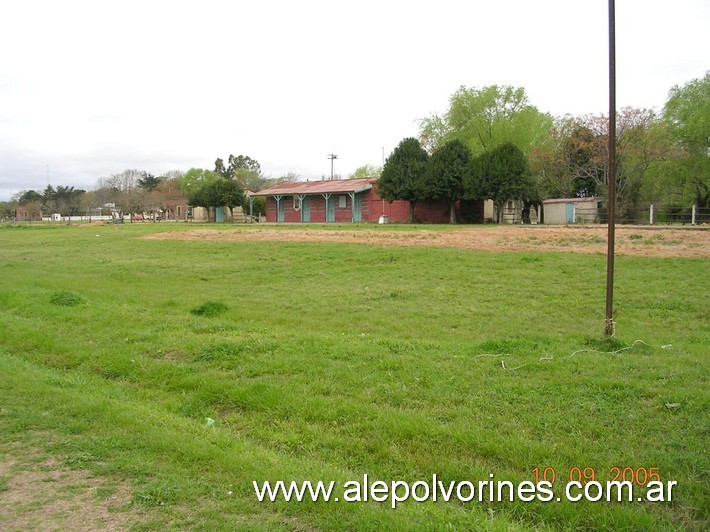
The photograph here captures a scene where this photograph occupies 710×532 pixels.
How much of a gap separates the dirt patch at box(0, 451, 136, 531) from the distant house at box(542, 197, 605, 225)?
139ft

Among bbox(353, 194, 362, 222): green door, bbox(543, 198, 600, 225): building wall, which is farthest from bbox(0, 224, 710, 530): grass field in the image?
bbox(353, 194, 362, 222): green door

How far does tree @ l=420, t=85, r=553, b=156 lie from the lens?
168 feet

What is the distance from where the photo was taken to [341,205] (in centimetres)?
5319

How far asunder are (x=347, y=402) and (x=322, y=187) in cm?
5126

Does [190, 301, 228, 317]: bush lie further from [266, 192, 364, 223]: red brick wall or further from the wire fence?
[266, 192, 364, 223]: red brick wall

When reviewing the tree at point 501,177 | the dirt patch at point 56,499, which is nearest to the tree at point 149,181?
the tree at point 501,177

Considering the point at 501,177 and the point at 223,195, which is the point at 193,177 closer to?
the point at 223,195

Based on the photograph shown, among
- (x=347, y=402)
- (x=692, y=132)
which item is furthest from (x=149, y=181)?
(x=347, y=402)

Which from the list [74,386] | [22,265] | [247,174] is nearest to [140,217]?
[247,174]

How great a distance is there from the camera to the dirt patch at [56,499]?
3.44 m

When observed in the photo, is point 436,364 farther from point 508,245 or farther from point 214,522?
point 508,245

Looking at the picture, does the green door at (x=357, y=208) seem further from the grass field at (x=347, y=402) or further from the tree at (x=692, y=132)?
the grass field at (x=347, y=402)

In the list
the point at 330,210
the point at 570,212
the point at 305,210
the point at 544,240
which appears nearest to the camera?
the point at 544,240

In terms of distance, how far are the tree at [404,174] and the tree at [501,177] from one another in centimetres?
443
